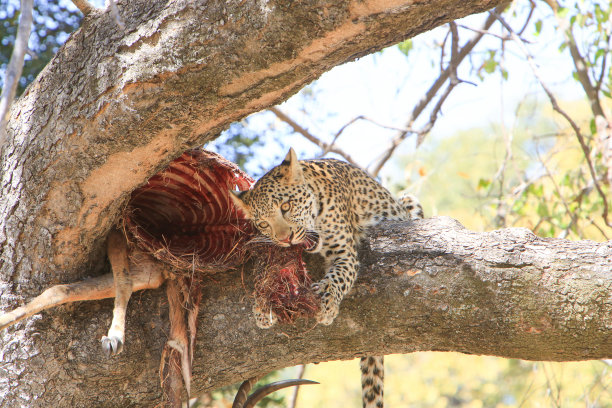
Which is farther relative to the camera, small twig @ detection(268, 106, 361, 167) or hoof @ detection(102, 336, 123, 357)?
small twig @ detection(268, 106, 361, 167)

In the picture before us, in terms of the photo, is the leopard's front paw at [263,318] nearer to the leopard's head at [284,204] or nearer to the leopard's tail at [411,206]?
the leopard's head at [284,204]

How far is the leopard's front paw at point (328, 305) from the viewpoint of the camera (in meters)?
2.79

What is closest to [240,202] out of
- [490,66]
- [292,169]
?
[292,169]

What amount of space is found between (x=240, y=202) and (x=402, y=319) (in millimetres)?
1277

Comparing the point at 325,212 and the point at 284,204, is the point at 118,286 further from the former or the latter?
the point at 325,212

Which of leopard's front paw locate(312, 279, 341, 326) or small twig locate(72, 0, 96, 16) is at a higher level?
small twig locate(72, 0, 96, 16)

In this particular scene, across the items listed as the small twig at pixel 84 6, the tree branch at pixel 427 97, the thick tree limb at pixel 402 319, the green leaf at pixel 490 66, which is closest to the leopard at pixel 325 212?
the thick tree limb at pixel 402 319

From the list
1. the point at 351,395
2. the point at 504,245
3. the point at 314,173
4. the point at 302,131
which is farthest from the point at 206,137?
the point at 351,395

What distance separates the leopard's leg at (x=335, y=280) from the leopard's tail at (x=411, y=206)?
137 centimetres

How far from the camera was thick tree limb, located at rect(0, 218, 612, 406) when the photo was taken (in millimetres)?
2627

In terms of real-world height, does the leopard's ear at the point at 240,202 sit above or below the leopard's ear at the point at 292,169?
below

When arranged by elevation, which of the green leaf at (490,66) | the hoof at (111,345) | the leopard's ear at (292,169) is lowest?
the hoof at (111,345)

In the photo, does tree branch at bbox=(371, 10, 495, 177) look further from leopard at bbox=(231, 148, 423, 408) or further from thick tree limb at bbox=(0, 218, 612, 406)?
thick tree limb at bbox=(0, 218, 612, 406)

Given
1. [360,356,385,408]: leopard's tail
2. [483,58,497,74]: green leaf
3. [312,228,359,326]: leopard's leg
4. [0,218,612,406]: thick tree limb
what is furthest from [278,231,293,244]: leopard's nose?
[483,58,497,74]: green leaf
